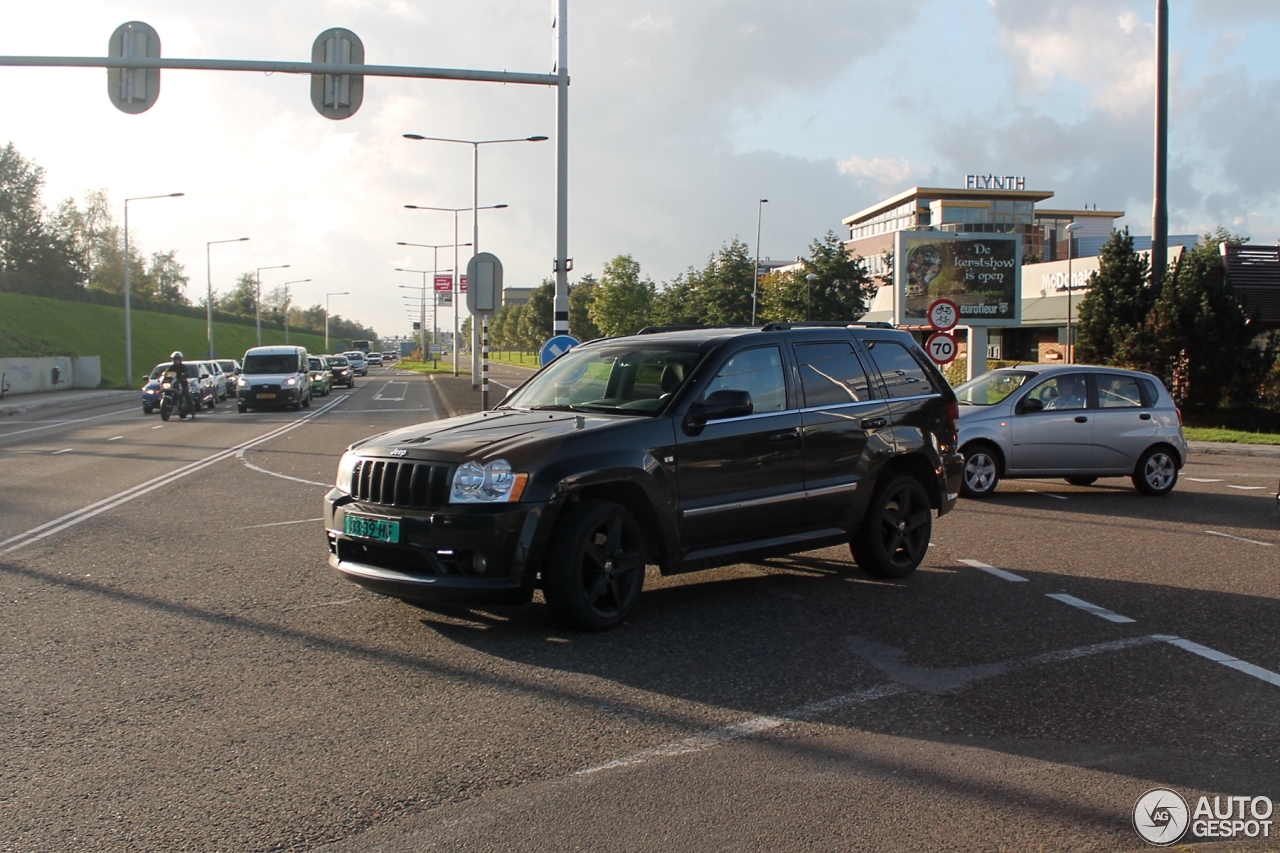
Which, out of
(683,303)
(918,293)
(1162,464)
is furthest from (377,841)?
(683,303)

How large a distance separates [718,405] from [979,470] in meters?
7.29

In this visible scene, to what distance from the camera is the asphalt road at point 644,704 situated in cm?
372

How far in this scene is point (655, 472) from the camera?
6.37 metres

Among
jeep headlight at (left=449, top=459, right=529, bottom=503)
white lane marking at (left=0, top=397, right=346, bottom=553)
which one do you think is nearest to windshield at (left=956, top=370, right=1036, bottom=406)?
jeep headlight at (left=449, top=459, right=529, bottom=503)

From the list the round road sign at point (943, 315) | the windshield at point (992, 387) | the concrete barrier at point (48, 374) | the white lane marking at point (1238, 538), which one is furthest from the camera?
the concrete barrier at point (48, 374)

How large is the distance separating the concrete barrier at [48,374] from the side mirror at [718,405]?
43.2 m

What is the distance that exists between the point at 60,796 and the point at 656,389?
4.05 m

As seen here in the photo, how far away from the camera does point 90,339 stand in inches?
2709

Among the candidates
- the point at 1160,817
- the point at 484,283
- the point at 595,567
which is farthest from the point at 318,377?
the point at 1160,817

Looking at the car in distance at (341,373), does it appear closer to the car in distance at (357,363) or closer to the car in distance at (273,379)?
the car in distance at (273,379)

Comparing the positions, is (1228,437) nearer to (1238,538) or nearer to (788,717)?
(1238,538)

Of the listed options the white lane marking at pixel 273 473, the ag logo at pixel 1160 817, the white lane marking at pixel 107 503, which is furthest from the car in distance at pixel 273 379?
the ag logo at pixel 1160 817

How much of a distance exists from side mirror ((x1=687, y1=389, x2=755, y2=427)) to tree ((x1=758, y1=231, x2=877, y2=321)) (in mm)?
51019

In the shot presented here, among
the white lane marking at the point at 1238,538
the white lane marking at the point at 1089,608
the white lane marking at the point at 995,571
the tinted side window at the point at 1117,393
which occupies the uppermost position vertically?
the tinted side window at the point at 1117,393
